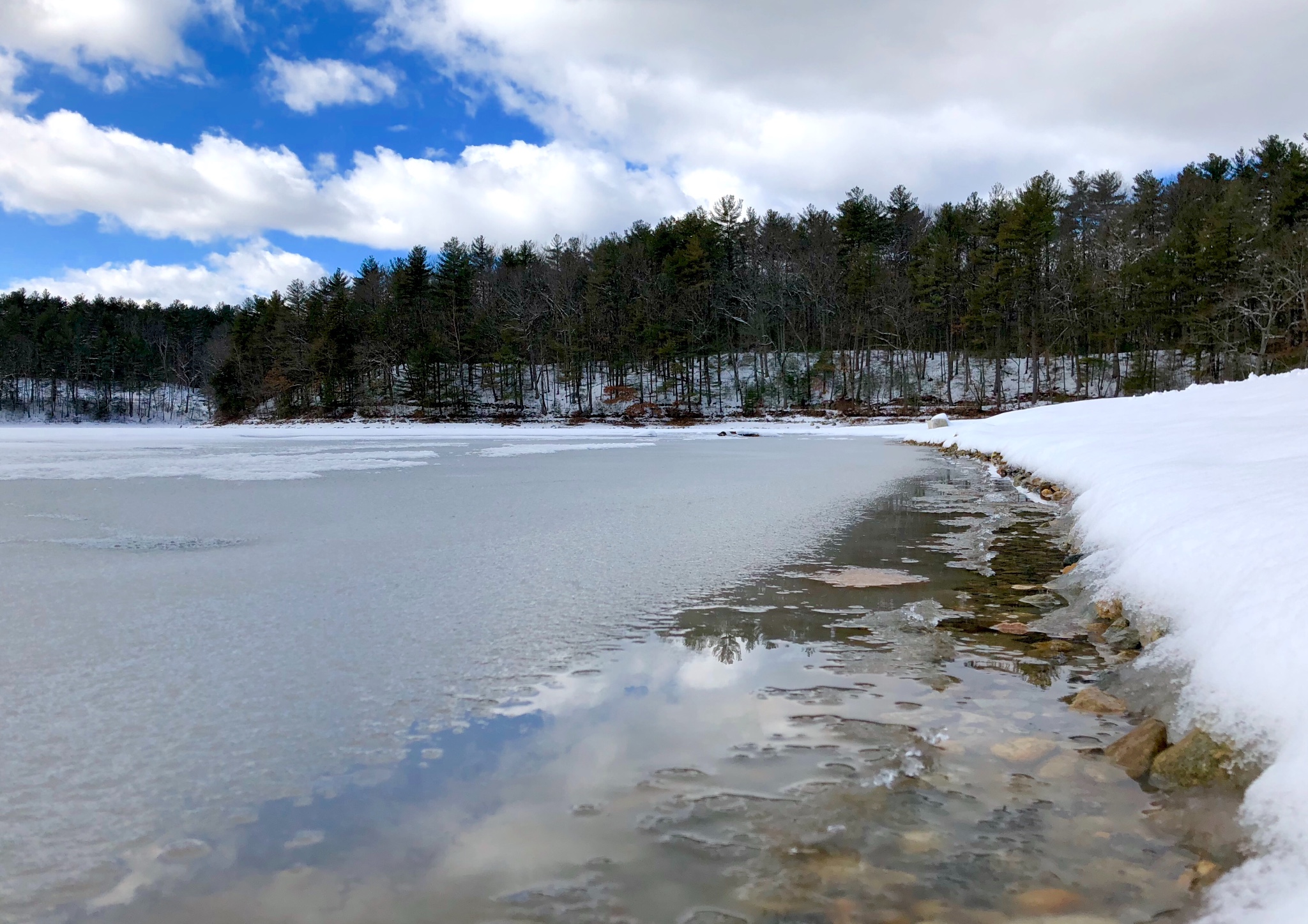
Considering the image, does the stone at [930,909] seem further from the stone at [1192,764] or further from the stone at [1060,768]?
the stone at [1192,764]

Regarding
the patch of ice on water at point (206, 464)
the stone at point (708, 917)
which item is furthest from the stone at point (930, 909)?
the patch of ice on water at point (206, 464)

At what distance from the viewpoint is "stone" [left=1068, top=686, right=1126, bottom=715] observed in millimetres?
3225

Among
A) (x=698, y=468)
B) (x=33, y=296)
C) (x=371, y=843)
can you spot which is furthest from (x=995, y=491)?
(x=33, y=296)

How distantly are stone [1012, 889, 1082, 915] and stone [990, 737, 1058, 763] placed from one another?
806 millimetres

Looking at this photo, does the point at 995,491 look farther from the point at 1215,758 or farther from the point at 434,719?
the point at 434,719

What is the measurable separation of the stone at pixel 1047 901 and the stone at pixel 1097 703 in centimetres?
143

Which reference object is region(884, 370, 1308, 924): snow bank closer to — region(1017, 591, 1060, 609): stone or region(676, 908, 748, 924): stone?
region(1017, 591, 1060, 609): stone

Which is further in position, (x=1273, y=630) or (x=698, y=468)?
(x=698, y=468)

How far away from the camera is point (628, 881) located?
2.11 m

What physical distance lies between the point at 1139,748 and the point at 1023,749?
394mm

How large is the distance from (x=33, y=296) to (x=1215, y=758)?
12392cm

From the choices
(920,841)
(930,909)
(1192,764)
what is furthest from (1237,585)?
(930,909)

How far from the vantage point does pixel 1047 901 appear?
6.57 feet

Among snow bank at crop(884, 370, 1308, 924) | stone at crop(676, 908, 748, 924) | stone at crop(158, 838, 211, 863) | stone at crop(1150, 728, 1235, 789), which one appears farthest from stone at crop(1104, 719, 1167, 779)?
stone at crop(158, 838, 211, 863)
